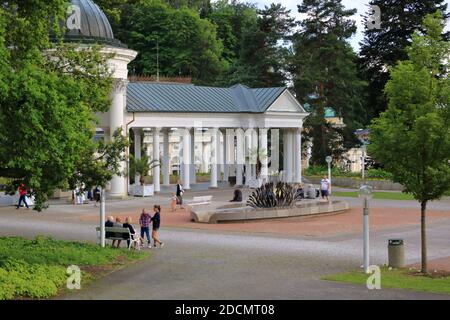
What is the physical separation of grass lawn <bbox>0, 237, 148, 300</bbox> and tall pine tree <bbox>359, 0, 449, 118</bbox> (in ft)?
170

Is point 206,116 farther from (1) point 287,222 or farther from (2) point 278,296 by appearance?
(2) point 278,296

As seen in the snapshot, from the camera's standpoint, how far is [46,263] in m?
19.0

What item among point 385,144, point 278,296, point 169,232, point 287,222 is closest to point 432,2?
point 287,222

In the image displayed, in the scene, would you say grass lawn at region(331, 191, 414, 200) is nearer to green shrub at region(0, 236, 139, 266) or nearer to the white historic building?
the white historic building

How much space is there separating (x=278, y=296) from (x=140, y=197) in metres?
36.4

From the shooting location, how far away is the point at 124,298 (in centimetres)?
1555

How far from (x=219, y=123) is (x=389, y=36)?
2249 cm

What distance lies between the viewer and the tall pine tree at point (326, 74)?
2872 inches

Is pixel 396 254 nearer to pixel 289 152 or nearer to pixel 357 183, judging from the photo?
pixel 357 183

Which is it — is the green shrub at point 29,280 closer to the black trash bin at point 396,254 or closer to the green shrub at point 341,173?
the black trash bin at point 396,254

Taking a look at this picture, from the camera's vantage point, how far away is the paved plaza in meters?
16.4

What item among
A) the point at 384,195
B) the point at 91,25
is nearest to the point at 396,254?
the point at 91,25
